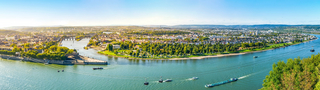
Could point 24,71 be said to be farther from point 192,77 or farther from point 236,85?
point 236,85

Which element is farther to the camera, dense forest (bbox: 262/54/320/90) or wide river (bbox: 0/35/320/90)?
wide river (bbox: 0/35/320/90)

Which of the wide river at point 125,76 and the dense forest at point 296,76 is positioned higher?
the dense forest at point 296,76

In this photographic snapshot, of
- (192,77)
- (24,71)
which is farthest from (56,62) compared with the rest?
(192,77)

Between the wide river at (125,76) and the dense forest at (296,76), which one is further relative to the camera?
the wide river at (125,76)

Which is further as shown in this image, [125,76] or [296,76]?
[125,76]

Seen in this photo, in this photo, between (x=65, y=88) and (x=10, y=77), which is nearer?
(x=65, y=88)

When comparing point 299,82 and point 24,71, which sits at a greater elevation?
point 299,82

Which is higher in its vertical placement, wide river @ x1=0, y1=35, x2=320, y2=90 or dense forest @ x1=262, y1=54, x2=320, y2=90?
dense forest @ x1=262, y1=54, x2=320, y2=90

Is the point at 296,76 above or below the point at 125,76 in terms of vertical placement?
above
